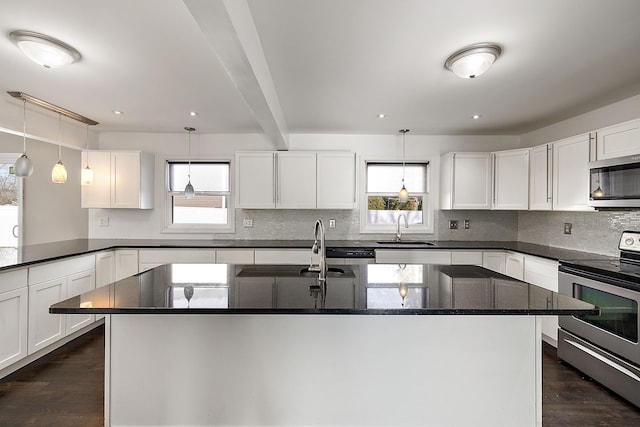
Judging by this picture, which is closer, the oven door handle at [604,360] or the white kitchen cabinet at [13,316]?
the oven door handle at [604,360]

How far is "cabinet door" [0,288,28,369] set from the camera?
91.0 inches

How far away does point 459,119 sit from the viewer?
352cm

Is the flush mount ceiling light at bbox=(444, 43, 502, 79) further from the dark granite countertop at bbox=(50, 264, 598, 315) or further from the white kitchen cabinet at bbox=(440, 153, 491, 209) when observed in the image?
the white kitchen cabinet at bbox=(440, 153, 491, 209)

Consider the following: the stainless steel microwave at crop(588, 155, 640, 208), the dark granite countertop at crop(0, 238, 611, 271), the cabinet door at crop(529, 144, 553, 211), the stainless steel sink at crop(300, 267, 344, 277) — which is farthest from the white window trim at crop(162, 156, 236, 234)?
the stainless steel microwave at crop(588, 155, 640, 208)

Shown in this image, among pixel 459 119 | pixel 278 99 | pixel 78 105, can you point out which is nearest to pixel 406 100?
pixel 459 119

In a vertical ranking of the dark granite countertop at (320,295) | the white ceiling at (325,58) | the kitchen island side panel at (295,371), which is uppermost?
the white ceiling at (325,58)

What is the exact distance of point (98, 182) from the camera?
12.5 ft

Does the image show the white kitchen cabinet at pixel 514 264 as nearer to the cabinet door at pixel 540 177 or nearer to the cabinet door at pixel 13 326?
the cabinet door at pixel 540 177

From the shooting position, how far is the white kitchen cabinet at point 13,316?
7.57 ft

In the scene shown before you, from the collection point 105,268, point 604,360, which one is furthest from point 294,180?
point 604,360

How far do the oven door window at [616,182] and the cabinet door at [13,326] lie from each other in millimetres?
4705

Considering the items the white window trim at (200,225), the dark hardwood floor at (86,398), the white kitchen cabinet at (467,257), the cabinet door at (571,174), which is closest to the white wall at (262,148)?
the white window trim at (200,225)

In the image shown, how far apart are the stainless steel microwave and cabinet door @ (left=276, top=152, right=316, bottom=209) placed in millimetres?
2696

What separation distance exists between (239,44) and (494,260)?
11.4ft
